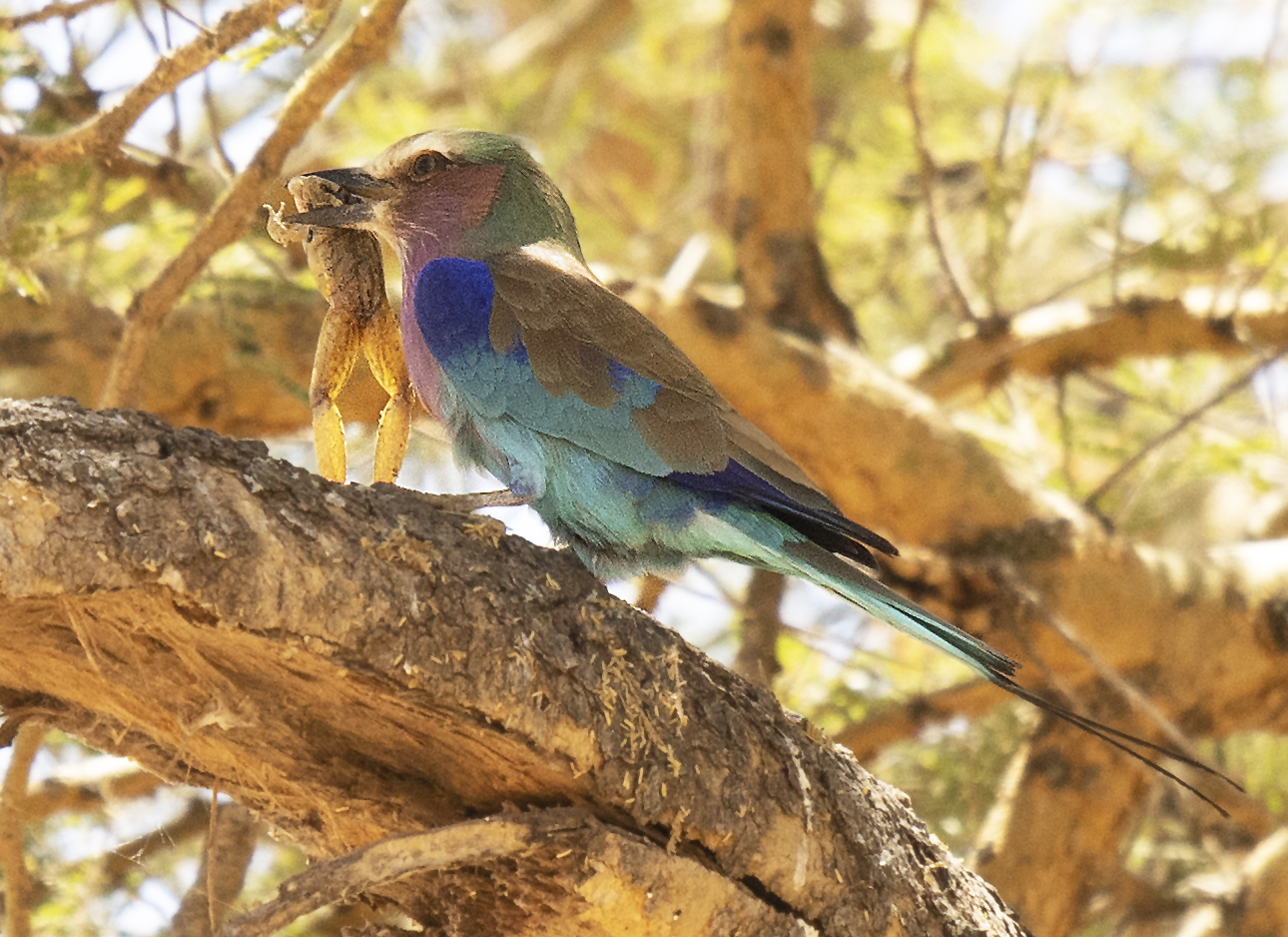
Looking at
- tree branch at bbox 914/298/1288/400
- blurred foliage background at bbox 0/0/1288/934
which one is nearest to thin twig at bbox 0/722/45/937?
blurred foliage background at bbox 0/0/1288/934

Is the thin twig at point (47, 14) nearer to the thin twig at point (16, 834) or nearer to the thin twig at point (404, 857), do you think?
the thin twig at point (16, 834)

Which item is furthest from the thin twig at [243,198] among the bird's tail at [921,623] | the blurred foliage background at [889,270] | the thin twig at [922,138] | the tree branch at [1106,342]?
the tree branch at [1106,342]

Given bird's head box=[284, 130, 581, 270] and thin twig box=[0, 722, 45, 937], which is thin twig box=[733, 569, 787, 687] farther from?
thin twig box=[0, 722, 45, 937]

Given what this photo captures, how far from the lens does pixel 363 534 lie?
2.19 meters

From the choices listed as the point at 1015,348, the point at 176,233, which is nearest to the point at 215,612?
the point at 176,233

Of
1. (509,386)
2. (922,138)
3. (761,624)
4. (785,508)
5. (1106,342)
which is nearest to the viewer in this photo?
(785,508)

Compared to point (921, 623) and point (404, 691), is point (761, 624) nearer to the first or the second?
point (921, 623)

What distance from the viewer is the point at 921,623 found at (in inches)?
98.8

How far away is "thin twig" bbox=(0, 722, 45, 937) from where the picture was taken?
296 cm

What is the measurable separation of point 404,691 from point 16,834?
136cm

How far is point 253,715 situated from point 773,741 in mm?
891

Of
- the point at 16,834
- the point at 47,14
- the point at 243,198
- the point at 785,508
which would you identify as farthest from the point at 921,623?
the point at 47,14

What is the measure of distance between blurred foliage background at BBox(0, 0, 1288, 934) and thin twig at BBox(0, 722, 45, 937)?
1.14 ft

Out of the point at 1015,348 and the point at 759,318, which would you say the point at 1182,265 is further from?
the point at 759,318
